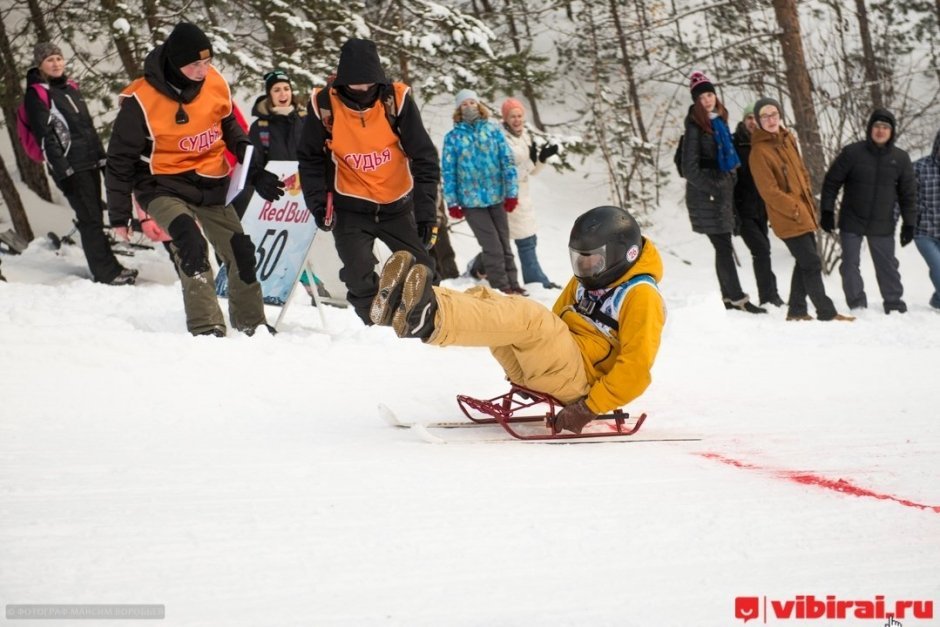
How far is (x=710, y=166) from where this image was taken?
923 centimetres

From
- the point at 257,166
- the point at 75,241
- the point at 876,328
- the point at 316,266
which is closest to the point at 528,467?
the point at 257,166

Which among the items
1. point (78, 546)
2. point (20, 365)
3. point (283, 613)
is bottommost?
point (283, 613)

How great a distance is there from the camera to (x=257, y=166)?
6895 mm

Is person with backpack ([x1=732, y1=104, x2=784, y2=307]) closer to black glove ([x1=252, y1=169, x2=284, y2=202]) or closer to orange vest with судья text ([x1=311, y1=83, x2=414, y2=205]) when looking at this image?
orange vest with судья text ([x1=311, y1=83, x2=414, y2=205])

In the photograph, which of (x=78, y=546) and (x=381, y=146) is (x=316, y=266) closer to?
(x=381, y=146)

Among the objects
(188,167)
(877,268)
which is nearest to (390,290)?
(188,167)

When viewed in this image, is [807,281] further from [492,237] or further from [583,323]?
[583,323]

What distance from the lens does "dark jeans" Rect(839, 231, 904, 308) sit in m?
9.88

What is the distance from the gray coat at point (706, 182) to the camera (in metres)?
9.20

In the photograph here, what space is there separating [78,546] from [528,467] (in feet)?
5.86

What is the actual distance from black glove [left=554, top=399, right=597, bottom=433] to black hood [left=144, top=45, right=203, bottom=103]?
3.37 metres

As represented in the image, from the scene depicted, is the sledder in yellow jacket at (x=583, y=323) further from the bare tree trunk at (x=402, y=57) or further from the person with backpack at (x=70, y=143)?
the bare tree trunk at (x=402, y=57)

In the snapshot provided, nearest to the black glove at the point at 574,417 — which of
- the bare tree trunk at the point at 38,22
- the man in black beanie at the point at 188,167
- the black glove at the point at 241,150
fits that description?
the man in black beanie at the point at 188,167

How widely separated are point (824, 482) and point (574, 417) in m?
1.20
